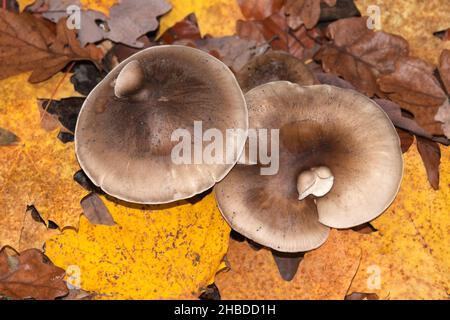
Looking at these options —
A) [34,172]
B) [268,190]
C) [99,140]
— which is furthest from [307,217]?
[34,172]

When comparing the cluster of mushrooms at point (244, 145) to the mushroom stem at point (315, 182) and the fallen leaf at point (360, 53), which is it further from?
the fallen leaf at point (360, 53)

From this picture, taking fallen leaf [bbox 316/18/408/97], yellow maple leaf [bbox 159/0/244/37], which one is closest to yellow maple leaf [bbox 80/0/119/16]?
yellow maple leaf [bbox 159/0/244/37]

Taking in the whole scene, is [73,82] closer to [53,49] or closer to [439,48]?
[53,49]

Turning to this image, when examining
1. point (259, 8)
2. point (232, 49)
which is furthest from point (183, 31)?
point (259, 8)

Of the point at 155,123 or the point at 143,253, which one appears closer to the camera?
the point at 155,123

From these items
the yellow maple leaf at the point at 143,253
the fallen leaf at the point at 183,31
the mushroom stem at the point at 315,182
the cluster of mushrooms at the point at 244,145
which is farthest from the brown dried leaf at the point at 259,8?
the yellow maple leaf at the point at 143,253

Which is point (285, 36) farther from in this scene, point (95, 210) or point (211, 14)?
point (95, 210)
